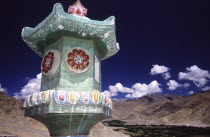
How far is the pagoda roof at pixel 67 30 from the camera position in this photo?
5316 millimetres

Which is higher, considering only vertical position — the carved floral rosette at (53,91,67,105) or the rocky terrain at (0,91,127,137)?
the carved floral rosette at (53,91,67,105)

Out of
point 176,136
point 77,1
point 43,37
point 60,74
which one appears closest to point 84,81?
point 60,74

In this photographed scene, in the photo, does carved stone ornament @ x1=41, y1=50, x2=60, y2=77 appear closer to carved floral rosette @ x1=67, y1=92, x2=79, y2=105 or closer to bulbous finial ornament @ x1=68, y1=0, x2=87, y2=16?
carved floral rosette @ x1=67, y1=92, x2=79, y2=105

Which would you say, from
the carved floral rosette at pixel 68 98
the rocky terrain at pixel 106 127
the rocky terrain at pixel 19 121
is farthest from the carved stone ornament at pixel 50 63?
the rocky terrain at pixel 19 121

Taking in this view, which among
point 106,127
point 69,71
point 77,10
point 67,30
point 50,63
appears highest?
point 77,10

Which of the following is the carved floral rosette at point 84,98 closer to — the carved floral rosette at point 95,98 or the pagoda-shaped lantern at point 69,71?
the pagoda-shaped lantern at point 69,71

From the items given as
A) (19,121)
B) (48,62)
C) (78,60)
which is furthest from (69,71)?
(19,121)

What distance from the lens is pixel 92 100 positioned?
5207 mm

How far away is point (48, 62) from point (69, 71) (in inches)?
38.7

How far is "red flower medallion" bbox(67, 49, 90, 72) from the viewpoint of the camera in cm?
587

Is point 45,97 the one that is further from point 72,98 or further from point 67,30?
point 67,30

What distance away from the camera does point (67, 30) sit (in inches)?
224

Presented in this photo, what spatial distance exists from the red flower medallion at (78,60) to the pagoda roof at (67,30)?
1.62 feet

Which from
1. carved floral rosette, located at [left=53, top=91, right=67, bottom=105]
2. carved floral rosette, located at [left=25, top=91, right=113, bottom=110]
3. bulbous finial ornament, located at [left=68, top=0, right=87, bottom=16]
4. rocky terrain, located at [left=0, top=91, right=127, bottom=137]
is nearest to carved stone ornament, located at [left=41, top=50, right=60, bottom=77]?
carved floral rosette, located at [left=25, top=91, right=113, bottom=110]
